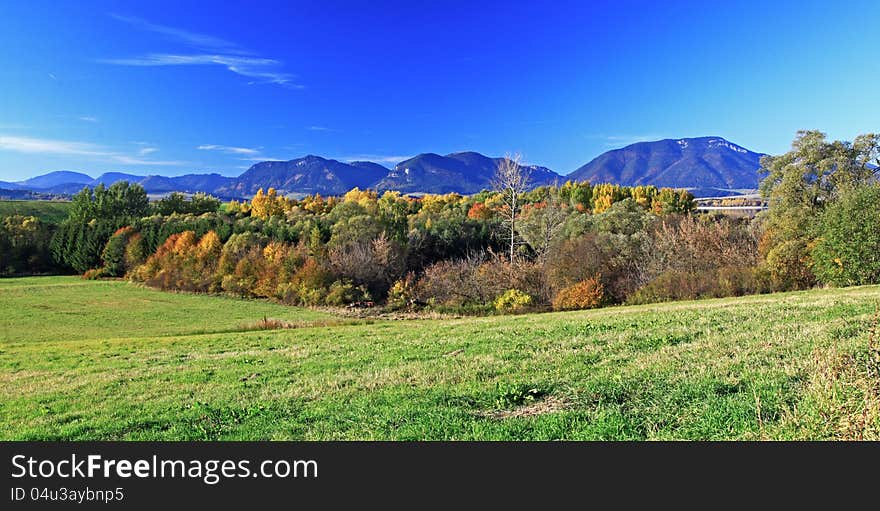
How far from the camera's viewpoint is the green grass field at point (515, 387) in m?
6.81

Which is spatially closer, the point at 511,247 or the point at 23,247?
the point at 511,247

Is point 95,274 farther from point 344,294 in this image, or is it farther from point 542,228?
point 542,228

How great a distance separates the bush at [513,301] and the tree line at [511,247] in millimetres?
156

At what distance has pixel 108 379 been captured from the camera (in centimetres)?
1616

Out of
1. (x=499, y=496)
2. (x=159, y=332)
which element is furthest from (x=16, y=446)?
(x=159, y=332)

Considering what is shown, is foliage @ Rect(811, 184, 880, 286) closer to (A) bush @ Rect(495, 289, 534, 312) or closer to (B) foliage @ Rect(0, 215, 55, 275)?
(A) bush @ Rect(495, 289, 534, 312)

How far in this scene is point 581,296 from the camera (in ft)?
171

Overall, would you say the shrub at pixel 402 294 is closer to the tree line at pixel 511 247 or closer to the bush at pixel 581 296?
the tree line at pixel 511 247

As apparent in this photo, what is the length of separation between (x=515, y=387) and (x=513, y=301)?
1875 inches

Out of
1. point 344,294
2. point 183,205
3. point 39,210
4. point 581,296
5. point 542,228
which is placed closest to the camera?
point 581,296

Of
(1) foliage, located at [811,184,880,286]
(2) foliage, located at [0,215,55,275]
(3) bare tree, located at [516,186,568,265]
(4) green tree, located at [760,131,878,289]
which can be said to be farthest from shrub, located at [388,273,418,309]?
(2) foliage, located at [0,215,55,275]

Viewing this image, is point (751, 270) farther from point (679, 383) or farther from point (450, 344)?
point (679, 383)

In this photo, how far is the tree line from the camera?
4450 centimetres

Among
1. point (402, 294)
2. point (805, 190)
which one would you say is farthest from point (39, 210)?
point (805, 190)
